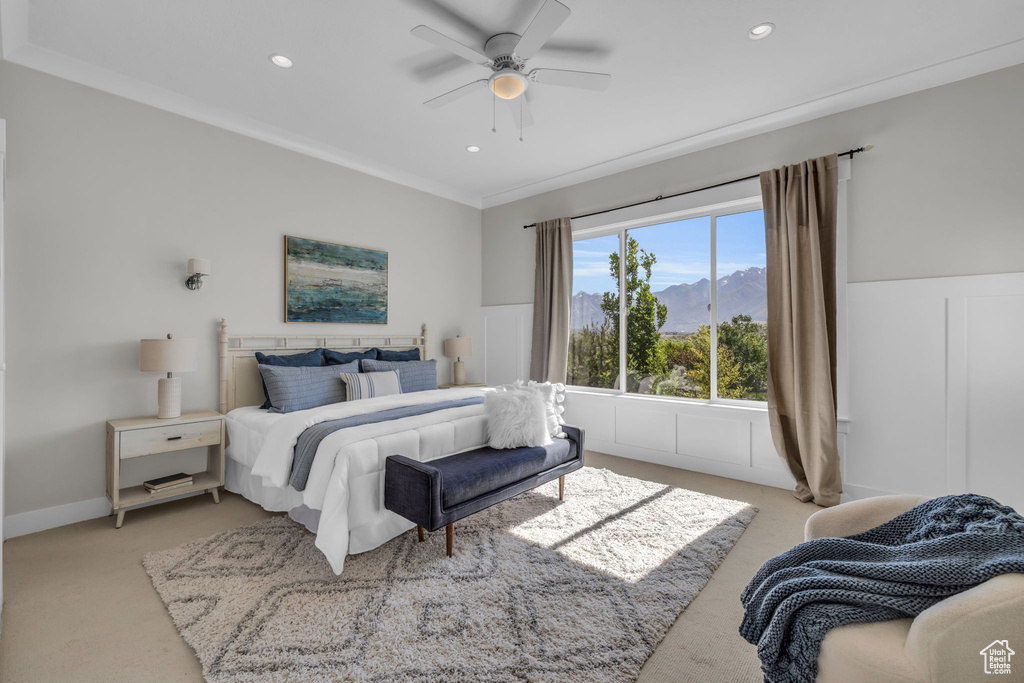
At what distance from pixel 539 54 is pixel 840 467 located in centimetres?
354

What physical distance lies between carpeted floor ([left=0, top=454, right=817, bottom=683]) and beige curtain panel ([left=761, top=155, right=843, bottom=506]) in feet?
1.32

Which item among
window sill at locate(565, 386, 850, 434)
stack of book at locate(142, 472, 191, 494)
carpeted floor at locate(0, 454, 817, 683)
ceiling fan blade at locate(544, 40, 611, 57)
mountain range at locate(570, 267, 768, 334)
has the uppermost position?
ceiling fan blade at locate(544, 40, 611, 57)

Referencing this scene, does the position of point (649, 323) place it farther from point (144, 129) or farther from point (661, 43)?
point (144, 129)

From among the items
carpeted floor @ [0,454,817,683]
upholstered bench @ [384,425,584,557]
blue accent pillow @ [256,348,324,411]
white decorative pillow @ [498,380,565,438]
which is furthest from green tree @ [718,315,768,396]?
blue accent pillow @ [256,348,324,411]

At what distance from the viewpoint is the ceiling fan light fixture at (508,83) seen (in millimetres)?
2516

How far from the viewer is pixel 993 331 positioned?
2.75 metres

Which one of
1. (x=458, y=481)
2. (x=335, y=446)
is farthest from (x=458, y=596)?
(x=335, y=446)

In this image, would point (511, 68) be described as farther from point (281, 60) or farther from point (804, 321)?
point (804, 321)

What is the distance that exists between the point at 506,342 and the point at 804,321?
3102 mm

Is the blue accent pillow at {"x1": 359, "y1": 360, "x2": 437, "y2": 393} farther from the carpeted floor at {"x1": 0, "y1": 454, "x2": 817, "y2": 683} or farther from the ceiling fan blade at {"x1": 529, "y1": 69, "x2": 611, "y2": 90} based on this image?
the ceiling fan blade at {"x1": 529, "y1": 69, "x2": 611, "y2": 90}

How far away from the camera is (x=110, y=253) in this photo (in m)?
3.00

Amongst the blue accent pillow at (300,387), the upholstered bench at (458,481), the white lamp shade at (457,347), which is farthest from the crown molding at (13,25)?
the white lamp shade at (457,347)

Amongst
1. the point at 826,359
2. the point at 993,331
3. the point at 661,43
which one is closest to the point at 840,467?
the point at 826,359

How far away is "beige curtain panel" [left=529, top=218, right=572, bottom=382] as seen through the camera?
4840 millimetres
